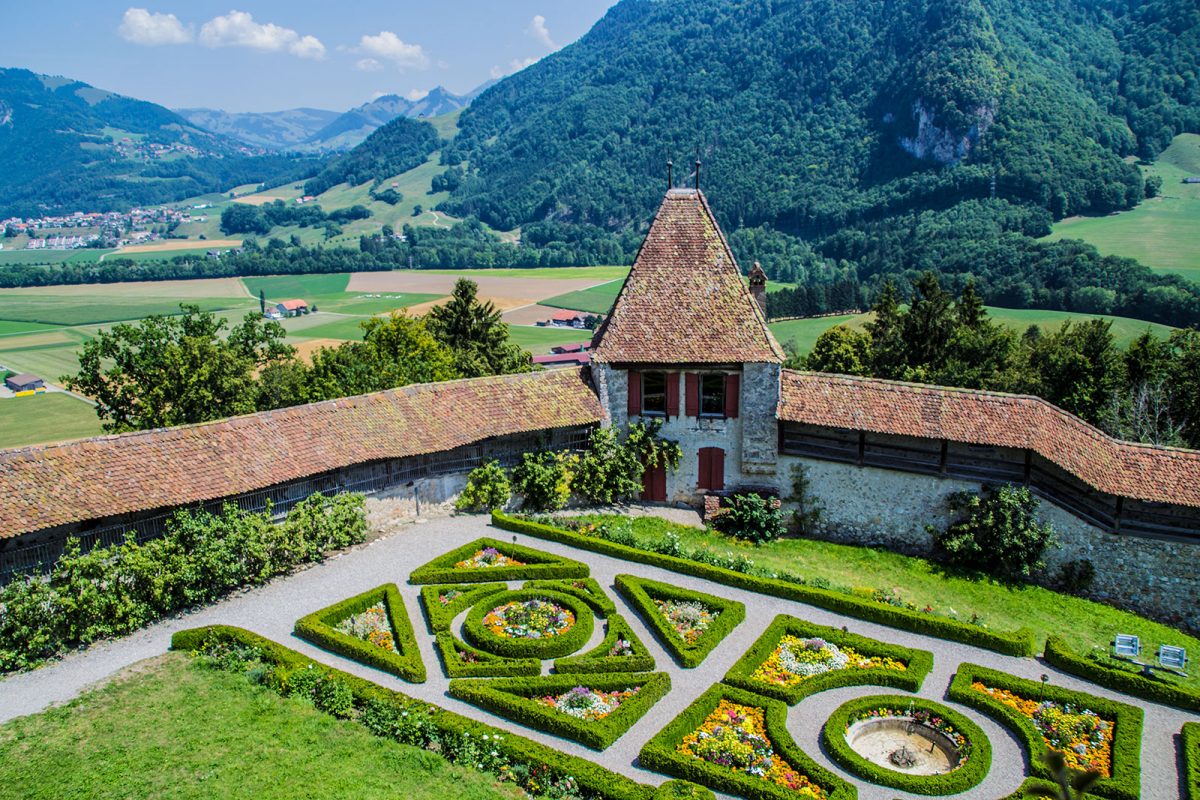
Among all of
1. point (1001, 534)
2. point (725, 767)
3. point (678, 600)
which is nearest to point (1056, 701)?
point (1001, 534)

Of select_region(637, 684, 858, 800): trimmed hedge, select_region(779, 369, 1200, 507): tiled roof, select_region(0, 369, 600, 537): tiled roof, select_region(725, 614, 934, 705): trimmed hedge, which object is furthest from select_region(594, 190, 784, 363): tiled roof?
select_region(637, 684, 858, 800): trimmed hedge

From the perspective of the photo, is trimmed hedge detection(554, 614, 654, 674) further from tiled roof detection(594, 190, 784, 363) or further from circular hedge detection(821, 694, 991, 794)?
tiled roof detection(594, 190, 784, 363)

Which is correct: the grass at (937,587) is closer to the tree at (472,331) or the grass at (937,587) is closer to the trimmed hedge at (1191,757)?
the trimmed hedge at (1191,757)

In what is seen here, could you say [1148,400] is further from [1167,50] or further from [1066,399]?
[1167,50]

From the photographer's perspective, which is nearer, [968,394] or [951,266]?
[968,394]

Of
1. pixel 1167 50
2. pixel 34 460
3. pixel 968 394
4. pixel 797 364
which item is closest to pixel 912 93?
pixel 1167 50

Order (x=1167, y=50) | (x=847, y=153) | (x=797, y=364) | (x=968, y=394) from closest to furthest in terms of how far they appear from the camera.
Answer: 1. (x=968, y=394)
2. (x=797, y=364)
3. (x=1167, y=50)
4. (x=847, y=153)
